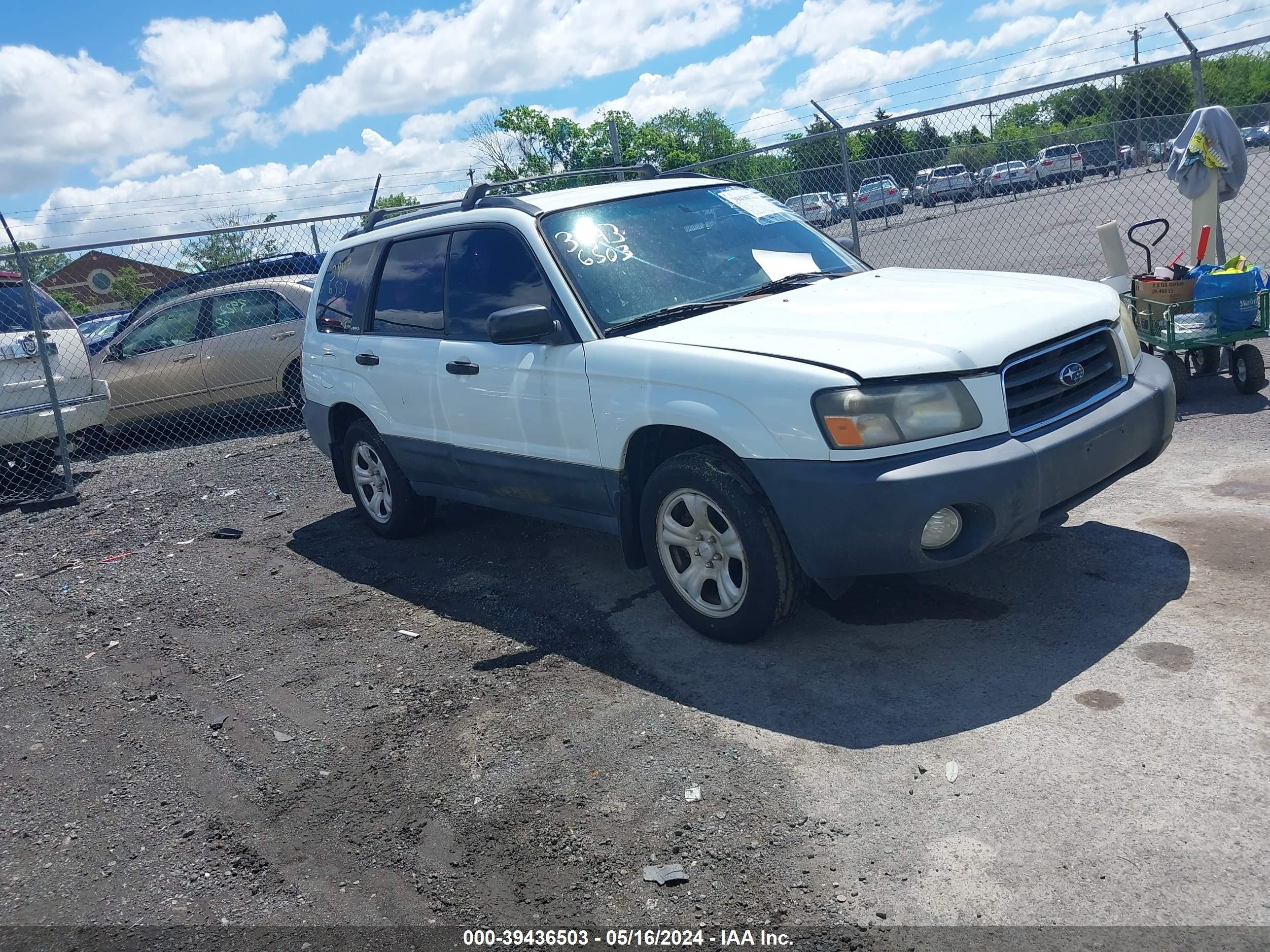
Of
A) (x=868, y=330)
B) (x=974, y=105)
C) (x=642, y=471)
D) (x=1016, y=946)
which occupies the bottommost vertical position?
(x=1016, y=946)

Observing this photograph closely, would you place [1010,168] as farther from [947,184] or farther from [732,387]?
[732,387]

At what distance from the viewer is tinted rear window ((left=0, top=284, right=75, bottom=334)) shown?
31.0ft

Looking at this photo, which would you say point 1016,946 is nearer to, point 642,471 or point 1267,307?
point 642,471

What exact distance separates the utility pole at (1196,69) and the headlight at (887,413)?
594 centimetres

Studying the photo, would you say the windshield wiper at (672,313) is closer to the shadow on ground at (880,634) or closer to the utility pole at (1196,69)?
the shadow on ground at (880,634)

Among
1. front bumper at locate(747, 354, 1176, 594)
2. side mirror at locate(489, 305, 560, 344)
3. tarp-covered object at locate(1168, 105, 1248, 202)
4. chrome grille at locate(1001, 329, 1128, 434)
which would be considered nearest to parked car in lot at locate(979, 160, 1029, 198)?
tarp-covered object at locate(1168, 105, 1248, 202)

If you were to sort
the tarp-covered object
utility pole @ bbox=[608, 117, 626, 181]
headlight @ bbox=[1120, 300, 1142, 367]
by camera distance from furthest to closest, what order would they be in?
utility pole @ bbox=[608, 117, 626, 181] → the tarp-covered object → headlight @ bbox=[1120, 300, 1142, 367]

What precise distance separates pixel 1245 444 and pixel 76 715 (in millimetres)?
6308

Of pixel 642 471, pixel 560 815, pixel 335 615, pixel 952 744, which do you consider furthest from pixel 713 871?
pixel 335 615

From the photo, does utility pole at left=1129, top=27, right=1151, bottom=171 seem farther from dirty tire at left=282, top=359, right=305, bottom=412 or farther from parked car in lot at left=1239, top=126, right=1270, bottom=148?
dirty tire at left=282, top=359, right=305, bottom=412

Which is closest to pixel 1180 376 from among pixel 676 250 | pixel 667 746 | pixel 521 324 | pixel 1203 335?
pixel 1203 335

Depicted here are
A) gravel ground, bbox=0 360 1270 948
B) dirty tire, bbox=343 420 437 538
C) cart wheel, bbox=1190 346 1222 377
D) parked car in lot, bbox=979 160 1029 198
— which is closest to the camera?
gravel ground, bbox=0 360 1270 948

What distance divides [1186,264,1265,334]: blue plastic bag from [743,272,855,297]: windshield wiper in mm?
3198

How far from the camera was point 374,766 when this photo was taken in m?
3.92
